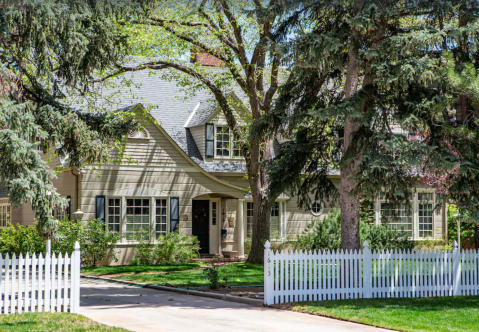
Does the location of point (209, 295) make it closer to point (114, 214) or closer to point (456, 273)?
point (456, 273)

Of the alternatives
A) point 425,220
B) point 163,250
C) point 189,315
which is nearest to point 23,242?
point 163,250

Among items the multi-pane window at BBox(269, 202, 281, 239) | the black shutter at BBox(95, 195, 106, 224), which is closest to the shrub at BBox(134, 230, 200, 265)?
the black shutter at BBox(95, 195, 106, 224)

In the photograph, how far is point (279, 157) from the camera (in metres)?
16.5

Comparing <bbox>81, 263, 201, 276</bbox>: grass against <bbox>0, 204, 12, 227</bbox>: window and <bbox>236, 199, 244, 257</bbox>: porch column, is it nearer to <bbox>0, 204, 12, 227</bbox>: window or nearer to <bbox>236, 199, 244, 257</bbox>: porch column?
<bbox>236, 199, 244, 257</bbox>: porch column

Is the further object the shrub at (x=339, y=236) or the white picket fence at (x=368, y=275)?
the shrub at (x=339, y=236)

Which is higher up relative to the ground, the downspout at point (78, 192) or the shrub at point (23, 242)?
the downspout at point (78, 192)

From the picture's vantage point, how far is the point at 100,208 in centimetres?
2184

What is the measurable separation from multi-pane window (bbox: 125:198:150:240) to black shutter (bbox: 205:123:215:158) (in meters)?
3.56

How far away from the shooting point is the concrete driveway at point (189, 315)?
32.1 ft

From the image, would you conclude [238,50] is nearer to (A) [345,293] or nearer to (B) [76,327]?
(A) [345,293]

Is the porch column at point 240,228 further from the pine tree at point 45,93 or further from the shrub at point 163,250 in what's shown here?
the pine tree at point 45,93

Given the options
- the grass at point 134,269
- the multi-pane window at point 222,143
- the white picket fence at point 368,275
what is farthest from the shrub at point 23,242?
the white picket fence at point 368,275

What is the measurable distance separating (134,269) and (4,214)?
10.1 m

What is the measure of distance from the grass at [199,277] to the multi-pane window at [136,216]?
353cm
